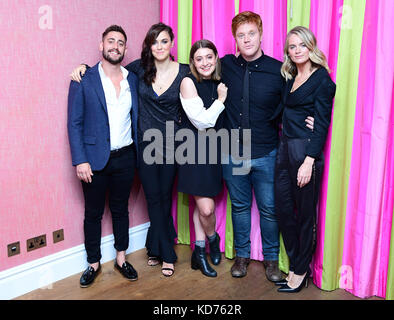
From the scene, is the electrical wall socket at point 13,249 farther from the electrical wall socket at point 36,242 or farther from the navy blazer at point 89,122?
the navy blazer at point 89,122

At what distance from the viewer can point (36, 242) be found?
2.38 m

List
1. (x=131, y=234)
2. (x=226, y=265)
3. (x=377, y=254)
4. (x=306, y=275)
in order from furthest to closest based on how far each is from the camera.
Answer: (x=131, y=234) → (x=226, y=265) → (x=306, y=275) → (x=377, y=254)

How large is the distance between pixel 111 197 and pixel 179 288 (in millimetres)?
730

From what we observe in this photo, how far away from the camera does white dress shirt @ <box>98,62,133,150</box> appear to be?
230cm

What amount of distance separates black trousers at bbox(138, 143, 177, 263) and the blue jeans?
390mm

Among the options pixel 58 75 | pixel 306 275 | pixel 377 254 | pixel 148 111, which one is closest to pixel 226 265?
pixel 306 275

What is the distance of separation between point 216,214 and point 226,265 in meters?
0.38

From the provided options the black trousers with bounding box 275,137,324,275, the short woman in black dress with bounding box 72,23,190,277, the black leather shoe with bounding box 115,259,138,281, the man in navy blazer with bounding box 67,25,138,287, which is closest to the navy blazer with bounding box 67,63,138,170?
the man in navy blazer with bounding box 67,25,138,287

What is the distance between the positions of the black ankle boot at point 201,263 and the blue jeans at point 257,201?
0.22 m

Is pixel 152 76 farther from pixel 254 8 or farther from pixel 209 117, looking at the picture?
pixel 254 8

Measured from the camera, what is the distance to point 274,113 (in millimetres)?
2334

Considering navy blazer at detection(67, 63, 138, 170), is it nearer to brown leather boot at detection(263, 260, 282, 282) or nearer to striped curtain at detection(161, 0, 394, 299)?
striped curtain at detection(161, 0, 394, 299)

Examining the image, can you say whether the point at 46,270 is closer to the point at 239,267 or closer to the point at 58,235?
the point at 58,235
